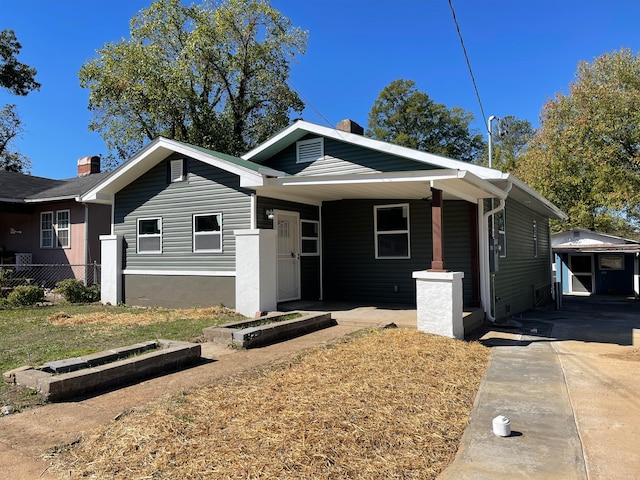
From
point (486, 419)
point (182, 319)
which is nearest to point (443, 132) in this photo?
point (182, 319)

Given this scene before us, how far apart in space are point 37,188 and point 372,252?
1430 cm

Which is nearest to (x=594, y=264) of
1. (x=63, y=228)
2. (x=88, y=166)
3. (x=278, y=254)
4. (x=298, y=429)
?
(x=278, y=254)

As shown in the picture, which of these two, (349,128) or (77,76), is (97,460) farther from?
(77,76)

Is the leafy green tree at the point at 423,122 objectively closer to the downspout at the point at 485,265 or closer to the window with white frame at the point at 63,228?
the window with white frame at the point at 63,228

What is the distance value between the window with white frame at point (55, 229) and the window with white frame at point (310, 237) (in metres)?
9.35

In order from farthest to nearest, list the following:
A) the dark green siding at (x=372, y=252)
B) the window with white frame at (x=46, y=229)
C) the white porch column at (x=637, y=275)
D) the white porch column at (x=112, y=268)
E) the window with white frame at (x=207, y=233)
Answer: the white porch column at (x=637, y=275), the window with white frame at (x=46, y=229), the white porch column at (x=112, y=268), the window with white frame at (x=207, y=233), the dark green siding at (x=372, y=252)

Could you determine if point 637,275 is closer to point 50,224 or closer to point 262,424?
point 262,424

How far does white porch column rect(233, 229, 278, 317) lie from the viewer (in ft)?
29.9

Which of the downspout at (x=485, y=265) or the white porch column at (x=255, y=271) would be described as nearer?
the white porch column at (x=255, y=271)

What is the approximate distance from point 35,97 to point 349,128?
25.3 metres

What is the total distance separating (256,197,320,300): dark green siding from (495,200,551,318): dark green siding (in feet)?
14.3

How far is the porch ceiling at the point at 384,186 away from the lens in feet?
24.1

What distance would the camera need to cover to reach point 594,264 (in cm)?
2095

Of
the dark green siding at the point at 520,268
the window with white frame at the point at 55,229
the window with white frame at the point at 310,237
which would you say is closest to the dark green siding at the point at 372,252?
the window with white frame at the point at 310,237
